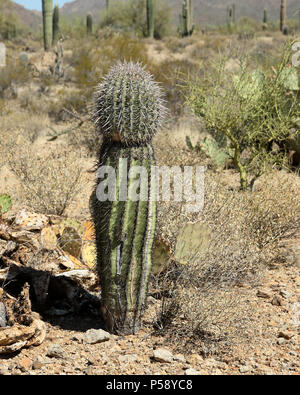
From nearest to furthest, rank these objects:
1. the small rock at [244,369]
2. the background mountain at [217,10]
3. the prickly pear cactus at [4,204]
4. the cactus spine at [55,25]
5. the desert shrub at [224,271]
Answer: the small rock at [244,369], the desert shrub at [224,271], the prickly pear cactus at [4,204], the cactus spine at [55,25], the background mountain at [217,10]

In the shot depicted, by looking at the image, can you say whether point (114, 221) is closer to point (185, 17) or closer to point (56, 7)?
point (56, 7)

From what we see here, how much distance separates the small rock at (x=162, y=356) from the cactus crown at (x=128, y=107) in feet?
4.57

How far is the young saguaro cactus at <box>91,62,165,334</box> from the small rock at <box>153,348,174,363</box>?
371mm

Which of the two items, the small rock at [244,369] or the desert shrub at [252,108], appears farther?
the desert shrub at [252,108]

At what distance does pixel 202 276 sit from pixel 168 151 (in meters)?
3.59

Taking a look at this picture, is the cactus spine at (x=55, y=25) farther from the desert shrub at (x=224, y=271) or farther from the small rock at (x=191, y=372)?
the small rock at (x=191, y=372)

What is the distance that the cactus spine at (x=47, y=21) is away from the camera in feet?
64.6

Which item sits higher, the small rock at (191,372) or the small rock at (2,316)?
the small rock at (2,316)

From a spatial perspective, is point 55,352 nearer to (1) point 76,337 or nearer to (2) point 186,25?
(1) point 76,337

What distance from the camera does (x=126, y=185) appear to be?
3119 millimetres

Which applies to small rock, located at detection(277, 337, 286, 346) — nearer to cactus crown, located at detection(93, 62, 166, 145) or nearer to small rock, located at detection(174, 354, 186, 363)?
small rock, located at detection(174, 354, 186, 363)

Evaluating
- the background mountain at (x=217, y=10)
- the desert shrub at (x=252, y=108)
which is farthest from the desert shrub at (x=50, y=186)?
the background mountain at (x=217, y=10)

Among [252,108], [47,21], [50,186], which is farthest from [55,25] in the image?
[50,186]

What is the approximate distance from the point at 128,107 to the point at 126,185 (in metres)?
0.52
